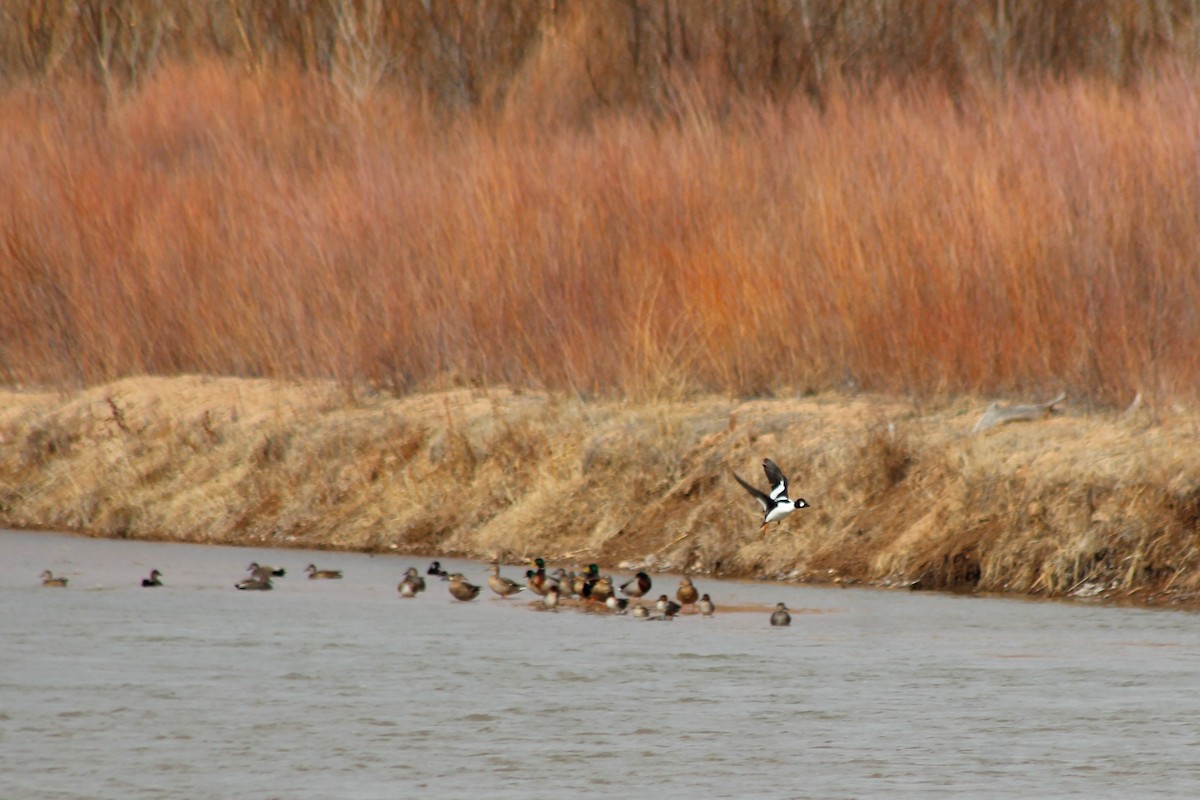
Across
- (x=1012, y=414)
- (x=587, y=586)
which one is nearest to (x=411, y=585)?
(x=587, y=586)

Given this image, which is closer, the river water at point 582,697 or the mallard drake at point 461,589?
the river water at point 582,697

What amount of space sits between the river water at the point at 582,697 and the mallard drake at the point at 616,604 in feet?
0.27

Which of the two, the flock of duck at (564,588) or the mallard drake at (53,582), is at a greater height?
the flock of duck at (564,588)

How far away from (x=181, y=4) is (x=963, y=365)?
50.1 feet

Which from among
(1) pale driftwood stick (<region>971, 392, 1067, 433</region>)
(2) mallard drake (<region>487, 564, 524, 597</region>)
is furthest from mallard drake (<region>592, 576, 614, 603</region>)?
(1) pale driftwood stick (<region>971, 392, 1067, 433</region>)

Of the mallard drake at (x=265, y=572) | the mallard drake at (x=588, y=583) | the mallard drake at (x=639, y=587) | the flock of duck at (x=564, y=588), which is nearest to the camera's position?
the flock of duck at (x=564, y=588)

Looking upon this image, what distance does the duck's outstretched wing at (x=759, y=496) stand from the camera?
1158 centimetres

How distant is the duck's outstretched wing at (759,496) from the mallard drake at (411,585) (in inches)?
68.4

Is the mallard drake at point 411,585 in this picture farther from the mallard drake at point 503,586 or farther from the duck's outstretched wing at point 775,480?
the duck's outstretched wing at point 775,480

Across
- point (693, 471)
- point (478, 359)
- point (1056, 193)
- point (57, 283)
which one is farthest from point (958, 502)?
point (57, 283)

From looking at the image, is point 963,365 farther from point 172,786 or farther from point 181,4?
point 181,4

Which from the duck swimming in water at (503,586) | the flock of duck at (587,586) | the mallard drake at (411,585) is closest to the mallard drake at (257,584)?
the flock of duck at (587,586)

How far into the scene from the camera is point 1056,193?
1391cm

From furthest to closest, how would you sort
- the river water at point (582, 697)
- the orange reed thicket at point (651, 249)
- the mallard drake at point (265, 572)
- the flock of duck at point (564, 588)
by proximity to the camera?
the orange reed thicket at point (651, 249) → the mallard drake at point (265, 572) → the flock of duck at point (564, 588) → the river water at point (582, 697)
